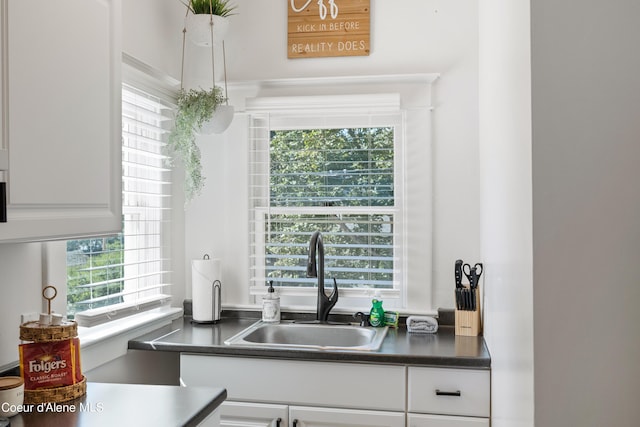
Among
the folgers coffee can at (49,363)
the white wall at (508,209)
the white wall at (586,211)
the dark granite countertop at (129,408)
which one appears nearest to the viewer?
the white wall at (586,211)

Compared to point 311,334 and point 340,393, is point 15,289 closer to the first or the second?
point 340,393

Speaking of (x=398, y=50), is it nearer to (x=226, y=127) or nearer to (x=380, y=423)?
(x=226, y=127)

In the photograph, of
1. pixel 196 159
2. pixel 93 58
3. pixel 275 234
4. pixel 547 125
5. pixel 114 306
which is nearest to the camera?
pixel 547 125

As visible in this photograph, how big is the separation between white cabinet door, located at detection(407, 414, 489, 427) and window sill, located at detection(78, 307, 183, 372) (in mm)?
1201

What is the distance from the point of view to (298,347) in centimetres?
229

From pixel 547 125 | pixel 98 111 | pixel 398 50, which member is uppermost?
pixel 398 50

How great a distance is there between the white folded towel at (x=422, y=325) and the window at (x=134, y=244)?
3.82ft

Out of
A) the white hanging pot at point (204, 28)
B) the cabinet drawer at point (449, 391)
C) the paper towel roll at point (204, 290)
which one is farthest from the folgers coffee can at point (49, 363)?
the white hanging pot at point (204, 28)

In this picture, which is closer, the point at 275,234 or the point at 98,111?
the point at 98,111

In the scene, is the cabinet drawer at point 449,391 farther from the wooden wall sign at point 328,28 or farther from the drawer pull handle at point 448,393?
the wooden wall sign at point 328,28

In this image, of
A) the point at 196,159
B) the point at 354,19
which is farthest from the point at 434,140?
the point at 196,159

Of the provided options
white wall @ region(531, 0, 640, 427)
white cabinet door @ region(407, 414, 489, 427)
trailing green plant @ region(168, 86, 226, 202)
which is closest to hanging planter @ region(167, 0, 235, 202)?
trailing green plant @ region(168, 86, 226, 202)

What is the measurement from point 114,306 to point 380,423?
117 cm

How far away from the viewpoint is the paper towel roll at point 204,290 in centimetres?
279
